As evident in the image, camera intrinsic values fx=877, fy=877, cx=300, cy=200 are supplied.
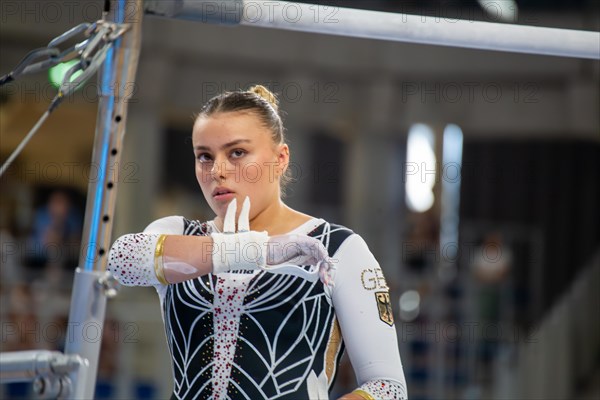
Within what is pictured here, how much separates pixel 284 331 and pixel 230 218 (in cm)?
28

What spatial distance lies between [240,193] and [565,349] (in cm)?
Answer: 567

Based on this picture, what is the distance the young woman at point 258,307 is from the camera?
5.98 ft

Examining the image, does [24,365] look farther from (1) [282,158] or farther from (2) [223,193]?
(1) [282,158]

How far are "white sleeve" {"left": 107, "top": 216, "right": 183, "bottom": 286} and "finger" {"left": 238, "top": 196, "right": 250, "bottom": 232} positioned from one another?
0.16 m

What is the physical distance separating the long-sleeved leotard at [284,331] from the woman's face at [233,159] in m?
0.16

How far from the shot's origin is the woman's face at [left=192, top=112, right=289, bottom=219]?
1.88 metres

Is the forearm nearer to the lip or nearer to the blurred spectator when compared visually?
the lip

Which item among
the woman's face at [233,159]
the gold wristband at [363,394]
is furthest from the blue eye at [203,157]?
the gold wristband at [363,394]

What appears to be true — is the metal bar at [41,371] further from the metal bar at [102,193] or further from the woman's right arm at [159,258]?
the woman's right arm at [159,258]

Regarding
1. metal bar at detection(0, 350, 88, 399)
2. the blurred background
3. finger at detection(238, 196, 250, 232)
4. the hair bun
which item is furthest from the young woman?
the blurred background

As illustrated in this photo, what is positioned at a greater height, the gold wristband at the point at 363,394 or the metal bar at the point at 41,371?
the metal bar at the point at 41,371

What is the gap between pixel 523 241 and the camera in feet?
29.8

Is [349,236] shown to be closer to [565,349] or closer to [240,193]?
[240,193]

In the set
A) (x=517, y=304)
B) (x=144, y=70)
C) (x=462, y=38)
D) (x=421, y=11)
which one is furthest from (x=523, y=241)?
(x=462, y=38)
